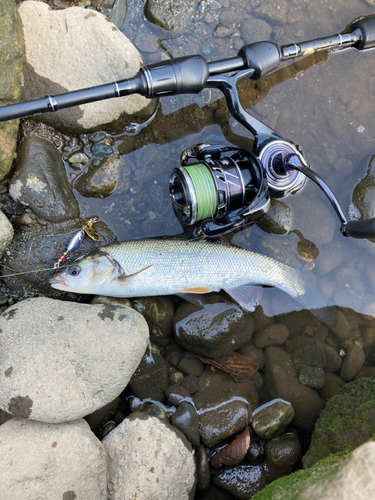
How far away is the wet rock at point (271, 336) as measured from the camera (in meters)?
3.99

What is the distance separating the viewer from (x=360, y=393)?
3.47 metres

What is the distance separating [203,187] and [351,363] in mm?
2590

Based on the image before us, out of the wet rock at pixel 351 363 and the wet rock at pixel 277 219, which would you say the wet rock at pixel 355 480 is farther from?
the wet rock at pixel 277 219

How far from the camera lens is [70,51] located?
139 inches

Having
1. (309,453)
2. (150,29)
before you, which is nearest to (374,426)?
(309,453)

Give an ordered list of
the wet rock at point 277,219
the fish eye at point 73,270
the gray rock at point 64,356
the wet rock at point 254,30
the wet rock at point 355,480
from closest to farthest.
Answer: the wet rock at point 355,480 < the gray rock at point 64,356 < the fish eye at point 73,270 < the wet rock at point 277,219 < the wet rock at point 254,30

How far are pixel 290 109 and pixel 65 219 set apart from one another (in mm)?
2831

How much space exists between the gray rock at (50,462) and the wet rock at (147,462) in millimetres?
133

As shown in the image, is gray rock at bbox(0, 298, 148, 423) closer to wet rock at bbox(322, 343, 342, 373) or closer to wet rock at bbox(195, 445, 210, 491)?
wet rock at bbox(195, 445, 210, 491)

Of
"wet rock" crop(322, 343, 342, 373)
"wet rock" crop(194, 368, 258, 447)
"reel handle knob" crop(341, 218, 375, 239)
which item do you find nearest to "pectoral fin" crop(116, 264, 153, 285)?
"wet rock" crop(194, 368, 258, 447)

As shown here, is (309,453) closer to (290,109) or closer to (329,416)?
(329,416)

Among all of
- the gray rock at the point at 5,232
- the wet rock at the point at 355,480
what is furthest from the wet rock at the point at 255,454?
the gray rock at the point at 5,232

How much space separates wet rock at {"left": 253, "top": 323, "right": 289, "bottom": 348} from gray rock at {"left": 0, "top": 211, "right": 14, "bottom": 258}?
274 centimetres

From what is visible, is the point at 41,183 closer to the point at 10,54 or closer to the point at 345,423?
the point at 10,54
